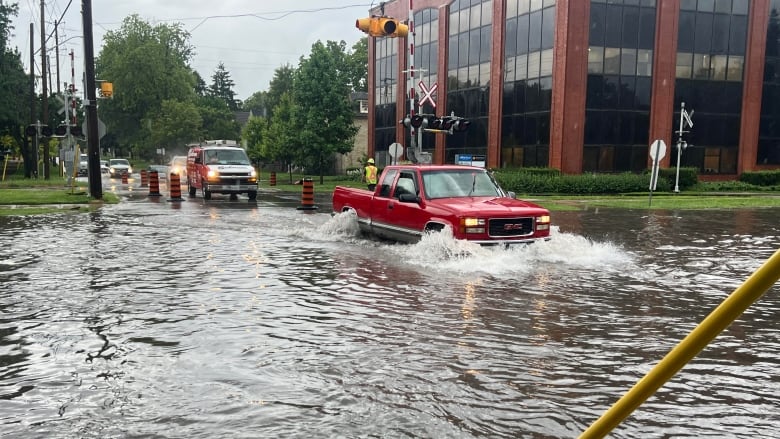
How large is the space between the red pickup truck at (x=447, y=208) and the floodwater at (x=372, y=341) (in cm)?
31

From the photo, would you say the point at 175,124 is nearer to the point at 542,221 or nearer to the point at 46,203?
the point at 46,203

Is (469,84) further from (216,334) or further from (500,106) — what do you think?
(216,334)

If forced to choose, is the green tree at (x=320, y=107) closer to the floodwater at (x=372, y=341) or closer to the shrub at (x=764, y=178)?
the shrub at (x=764, y=178)

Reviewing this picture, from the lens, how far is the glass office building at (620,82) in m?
35.6

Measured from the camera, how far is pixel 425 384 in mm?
4945

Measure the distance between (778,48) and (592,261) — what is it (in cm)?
3653

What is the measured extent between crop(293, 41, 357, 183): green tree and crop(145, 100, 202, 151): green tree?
145ft

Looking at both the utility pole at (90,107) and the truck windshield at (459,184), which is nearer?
the truck windshield at (459,184)

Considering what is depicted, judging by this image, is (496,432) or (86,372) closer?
(496,432)

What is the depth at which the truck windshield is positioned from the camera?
11836 millimetres

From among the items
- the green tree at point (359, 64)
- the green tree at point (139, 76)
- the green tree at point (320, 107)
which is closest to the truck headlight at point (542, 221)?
the green tree at point (320, 107)

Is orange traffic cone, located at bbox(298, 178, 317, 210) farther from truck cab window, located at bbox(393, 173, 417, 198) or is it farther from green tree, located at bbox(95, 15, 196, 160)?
green tree, located at bbox(95, 15, 196, 160)

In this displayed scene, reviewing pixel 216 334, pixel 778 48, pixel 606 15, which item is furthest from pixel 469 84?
pixel 216 334

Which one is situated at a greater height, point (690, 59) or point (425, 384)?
point (690, 59)
